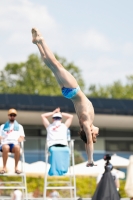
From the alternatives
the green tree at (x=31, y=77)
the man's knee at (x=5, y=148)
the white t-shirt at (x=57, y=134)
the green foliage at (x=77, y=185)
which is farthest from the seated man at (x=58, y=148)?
the green tree at (x=31, y=77)

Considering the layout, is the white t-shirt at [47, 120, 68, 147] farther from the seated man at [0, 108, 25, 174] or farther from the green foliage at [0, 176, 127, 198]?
the green foliage at [0, 176, 127, 198]

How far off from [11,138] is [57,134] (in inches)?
47.9

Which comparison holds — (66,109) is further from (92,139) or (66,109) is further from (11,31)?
(11,31)

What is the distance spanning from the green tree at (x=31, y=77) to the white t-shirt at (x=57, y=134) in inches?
2120

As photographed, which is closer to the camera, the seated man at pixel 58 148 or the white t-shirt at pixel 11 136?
the white t-shirt at pixel 11 136

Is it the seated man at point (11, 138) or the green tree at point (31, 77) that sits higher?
the green tree at point (31, 77)

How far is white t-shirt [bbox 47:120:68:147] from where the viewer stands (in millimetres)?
16533

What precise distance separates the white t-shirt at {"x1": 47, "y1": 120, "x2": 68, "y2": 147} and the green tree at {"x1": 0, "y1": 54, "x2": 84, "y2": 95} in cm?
5386

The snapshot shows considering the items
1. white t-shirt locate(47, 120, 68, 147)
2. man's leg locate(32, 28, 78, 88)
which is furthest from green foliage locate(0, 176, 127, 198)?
man's leg locate(32, 28, 78, 88)

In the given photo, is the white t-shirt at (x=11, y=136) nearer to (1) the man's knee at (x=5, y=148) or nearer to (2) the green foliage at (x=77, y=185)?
(1) the man's knee at (x=5, y=148)

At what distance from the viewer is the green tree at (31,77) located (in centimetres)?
7162

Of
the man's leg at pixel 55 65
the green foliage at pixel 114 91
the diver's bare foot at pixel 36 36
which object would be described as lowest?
the man's leg at pixel 55 65

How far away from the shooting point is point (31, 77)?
7338 centimetres

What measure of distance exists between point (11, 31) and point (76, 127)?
206ft
